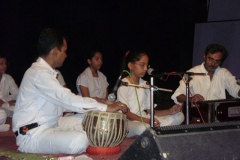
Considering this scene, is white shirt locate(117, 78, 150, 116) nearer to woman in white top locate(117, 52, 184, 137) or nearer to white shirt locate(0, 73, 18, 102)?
woman in white top locate(117, 52, 184, 137)

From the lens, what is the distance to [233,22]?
683 cm

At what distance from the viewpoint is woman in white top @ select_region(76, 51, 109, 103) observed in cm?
675

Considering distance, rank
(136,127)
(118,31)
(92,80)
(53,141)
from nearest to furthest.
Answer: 1. (53,141)
2. (136,127)
3. (92,80)
4. (118,31)

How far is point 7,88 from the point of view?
6.85 meters

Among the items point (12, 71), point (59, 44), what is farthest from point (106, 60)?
point (59, 44)

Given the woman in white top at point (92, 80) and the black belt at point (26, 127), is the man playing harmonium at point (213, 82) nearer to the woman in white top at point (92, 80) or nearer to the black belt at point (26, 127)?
the woman in white top at point (92, 80)

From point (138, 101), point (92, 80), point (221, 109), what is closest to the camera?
point (221, 109)

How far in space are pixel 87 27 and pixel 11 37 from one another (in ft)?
4.71

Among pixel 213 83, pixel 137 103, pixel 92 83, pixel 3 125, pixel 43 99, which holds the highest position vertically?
pixel 43 99

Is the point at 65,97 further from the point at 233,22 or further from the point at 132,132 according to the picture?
the point at 233,22

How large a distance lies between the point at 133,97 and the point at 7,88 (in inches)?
109

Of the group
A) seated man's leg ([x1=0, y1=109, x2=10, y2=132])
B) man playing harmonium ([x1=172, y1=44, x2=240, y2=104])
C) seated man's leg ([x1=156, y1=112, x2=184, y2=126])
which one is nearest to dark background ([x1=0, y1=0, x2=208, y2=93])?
seated man's leg ([x1=0, y1=109, x2=10, y2=132])

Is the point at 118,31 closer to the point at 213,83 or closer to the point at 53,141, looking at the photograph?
the point at 213,83

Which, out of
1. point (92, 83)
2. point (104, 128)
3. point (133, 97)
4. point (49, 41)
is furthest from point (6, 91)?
point (104, 128)
